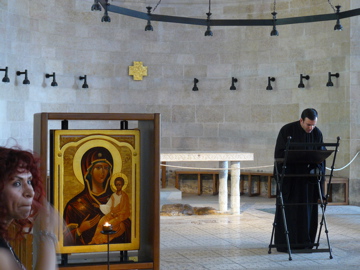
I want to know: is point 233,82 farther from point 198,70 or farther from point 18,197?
point 18,197

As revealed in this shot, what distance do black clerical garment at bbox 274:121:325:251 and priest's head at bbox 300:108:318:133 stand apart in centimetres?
12

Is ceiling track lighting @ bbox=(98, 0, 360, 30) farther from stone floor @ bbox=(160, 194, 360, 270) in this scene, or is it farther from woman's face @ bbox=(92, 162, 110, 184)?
woman's face @ bbox=(92, 162, 110, 184)

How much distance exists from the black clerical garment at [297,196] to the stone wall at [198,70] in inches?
185

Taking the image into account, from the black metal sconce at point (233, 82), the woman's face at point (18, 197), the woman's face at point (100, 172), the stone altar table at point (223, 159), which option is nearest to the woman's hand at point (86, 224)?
the woman's face at point (100, 172)

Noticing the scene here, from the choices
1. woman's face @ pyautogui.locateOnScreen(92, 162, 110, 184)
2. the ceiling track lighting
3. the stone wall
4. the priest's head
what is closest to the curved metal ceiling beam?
the ceiling track lighting

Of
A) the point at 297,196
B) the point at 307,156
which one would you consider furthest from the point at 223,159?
the point at 307,156

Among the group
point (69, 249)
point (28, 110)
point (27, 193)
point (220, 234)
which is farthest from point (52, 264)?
point (28, 110)

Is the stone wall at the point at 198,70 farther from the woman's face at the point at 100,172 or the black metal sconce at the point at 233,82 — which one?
the woman's face at the point at 100,172

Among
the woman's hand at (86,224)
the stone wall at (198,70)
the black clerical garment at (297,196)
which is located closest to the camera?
the woman's hand at (86,224)

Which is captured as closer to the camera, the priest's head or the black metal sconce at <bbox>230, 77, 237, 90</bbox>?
the priest's head

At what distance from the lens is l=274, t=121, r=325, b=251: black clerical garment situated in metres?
6.86

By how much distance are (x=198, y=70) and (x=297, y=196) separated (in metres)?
6.61

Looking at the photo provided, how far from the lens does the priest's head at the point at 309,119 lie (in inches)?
262

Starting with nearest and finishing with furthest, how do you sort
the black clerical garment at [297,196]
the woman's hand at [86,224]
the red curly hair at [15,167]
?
the red curly hair at [15,167], the woman's hand at [86,224], the black clerical garment at [297,196]
